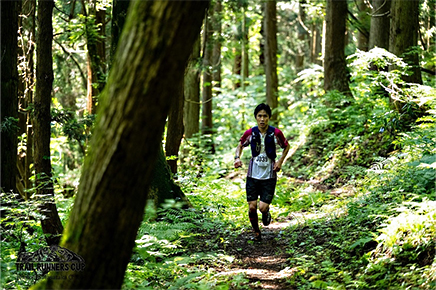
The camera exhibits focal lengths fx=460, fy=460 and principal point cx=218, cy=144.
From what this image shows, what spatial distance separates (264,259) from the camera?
22.2 feet

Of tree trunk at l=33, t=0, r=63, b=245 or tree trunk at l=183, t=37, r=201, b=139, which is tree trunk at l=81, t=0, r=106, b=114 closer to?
tree trunk at l=33, t=0, r=63, b=245

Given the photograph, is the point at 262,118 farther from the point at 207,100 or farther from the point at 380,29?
the point at 207,100

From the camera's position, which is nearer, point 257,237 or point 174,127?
point 257,237

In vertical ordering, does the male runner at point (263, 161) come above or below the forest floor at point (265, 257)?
above

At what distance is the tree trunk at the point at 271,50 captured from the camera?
20453 millimetres

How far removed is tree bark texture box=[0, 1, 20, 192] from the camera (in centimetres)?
901

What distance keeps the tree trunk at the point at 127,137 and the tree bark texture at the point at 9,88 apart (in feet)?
20.9

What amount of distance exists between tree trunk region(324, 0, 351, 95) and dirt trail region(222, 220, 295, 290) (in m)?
7.78

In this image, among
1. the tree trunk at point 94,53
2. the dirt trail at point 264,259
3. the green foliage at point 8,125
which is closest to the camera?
the dirt trail at point 264,259

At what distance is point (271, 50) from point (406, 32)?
10580 millimetres

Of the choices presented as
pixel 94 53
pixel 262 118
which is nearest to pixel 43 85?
pixel 262 118

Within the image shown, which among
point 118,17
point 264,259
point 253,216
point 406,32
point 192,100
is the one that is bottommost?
point 264,259

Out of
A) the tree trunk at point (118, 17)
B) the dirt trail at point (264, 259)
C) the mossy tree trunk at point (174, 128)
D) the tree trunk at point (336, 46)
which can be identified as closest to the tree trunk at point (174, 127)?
the mossy tree trunk at point (174, 128)

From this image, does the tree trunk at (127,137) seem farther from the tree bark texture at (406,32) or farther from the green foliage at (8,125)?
the tree bark texture at (406,32)
